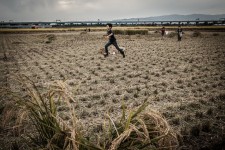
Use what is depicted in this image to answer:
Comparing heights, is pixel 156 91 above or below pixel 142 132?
below

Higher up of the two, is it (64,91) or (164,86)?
(64,91)

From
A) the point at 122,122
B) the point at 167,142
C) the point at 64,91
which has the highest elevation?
the point at 64,91

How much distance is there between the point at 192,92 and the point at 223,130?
9.17ft

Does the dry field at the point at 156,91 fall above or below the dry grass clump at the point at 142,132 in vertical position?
below

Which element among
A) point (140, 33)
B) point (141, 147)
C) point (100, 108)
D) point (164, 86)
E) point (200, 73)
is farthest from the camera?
point (140, 33)

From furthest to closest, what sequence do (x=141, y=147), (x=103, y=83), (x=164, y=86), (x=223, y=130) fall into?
(x=103, y=83) → (x=164, y=86) → (x=223, y=130) → (x=141, y=147)

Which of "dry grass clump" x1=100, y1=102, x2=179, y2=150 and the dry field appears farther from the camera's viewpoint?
the dry field

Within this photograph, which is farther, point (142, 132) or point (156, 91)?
point (156, 91)

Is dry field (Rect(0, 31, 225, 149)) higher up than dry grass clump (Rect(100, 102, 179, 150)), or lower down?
→ lower down

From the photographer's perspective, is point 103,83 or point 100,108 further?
point 103,83

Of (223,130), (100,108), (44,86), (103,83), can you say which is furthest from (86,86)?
(223,130)

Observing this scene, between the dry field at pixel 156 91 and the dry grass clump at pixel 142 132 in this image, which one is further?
the dry field at pixel 156 91

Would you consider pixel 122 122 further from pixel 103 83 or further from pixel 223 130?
pixel 103 83

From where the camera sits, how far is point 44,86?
841 centimetres
